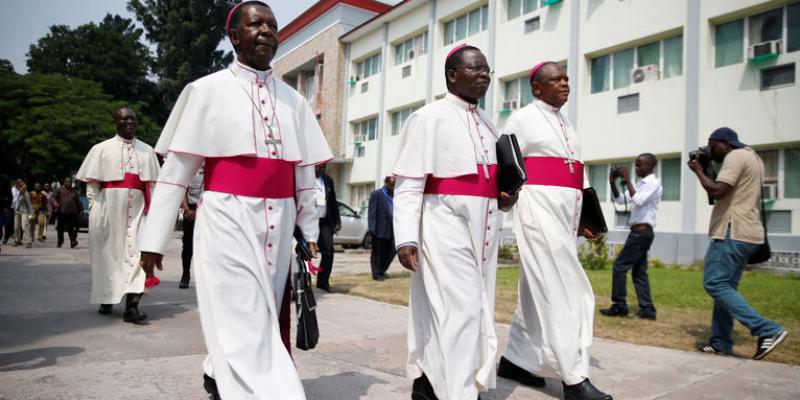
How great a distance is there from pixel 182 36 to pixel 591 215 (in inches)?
1576

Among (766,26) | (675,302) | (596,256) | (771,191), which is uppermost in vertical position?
(766,26)

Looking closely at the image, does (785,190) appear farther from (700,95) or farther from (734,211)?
(734,211)

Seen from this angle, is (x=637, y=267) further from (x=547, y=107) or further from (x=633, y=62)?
(x=633, y=62)

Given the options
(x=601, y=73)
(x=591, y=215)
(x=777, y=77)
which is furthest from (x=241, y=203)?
(x=601, y=73)

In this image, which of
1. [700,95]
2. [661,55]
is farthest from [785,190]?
[661,55]

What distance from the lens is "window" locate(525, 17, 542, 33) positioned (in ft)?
62.7

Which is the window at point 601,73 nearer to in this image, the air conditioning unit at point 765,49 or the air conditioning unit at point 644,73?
the air conditioning unit at point 644,73

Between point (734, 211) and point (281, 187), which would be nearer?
point (281, 187)

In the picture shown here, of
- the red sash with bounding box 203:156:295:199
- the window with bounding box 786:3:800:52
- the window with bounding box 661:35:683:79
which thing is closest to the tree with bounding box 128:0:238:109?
the window with bounding box 661:35:683:79

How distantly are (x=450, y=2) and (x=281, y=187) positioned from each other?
845 inches

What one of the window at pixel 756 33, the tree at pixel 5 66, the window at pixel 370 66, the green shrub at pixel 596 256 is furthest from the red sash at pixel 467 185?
the tree at pixel 5 66

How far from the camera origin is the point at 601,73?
17.2m

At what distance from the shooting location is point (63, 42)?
4103cm

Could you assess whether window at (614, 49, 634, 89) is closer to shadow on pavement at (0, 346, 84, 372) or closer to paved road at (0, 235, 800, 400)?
paved road at (0, 235, 800, 400)
